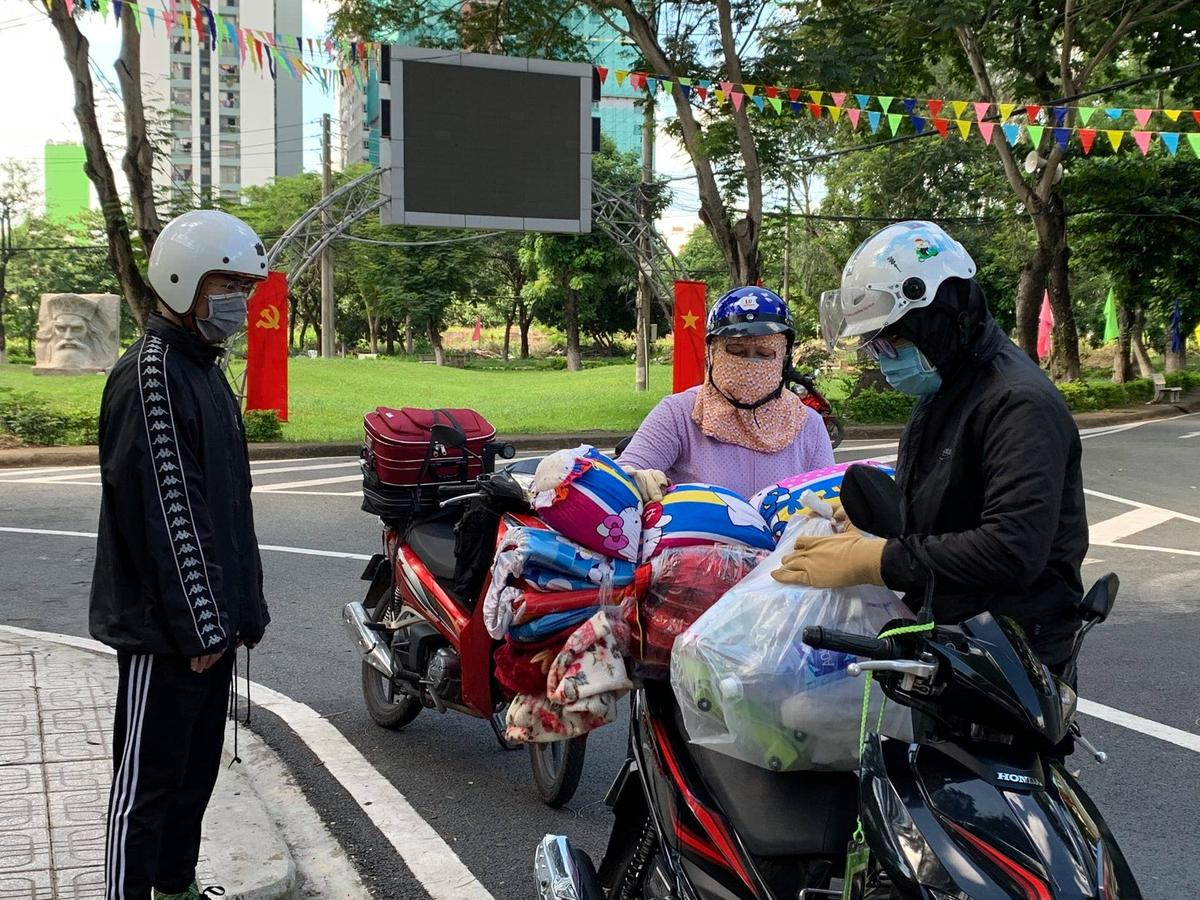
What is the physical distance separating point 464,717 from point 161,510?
2627mm

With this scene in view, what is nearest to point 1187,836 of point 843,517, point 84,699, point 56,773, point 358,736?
point 843,517

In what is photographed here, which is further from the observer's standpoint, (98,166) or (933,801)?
(98,166)

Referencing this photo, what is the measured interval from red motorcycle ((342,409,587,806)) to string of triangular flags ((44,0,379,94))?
946 cm

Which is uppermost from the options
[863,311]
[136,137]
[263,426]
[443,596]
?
[136,137]

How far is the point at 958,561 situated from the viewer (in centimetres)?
220

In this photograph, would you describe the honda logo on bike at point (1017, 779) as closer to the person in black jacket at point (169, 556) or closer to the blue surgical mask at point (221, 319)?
the person in black jacket at point (169, 556)

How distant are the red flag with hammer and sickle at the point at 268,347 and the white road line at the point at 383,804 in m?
11.7

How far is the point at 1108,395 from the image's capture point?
24.6 meters

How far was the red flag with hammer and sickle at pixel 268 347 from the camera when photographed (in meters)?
16.5

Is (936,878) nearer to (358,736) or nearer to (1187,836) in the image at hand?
(1187,836)

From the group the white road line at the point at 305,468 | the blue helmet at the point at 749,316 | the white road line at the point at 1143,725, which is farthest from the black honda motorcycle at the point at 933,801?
the white road line at the point at 305,468

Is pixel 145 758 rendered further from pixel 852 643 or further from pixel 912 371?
pixel 912 371

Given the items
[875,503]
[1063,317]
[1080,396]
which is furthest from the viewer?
[1063,317]

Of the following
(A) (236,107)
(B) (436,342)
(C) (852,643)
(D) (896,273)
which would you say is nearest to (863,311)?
(D) (896,273)
